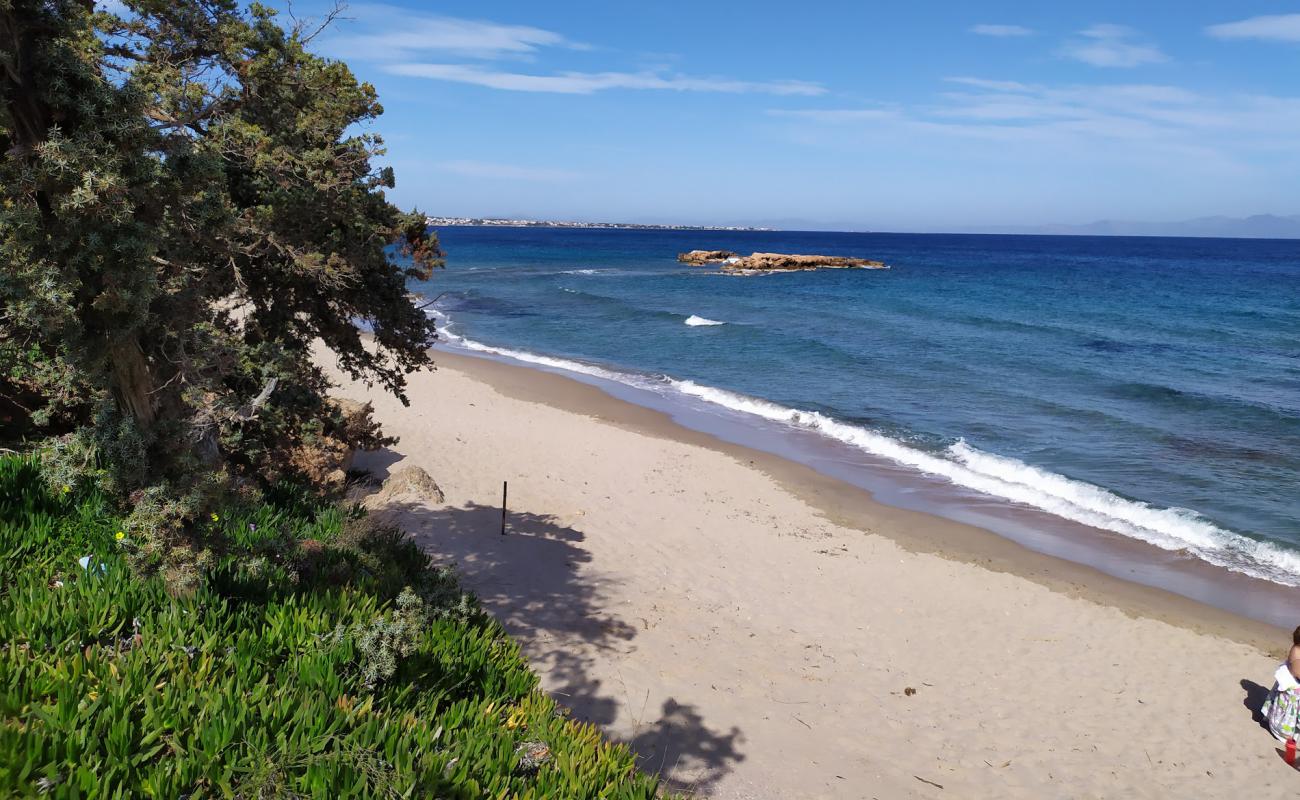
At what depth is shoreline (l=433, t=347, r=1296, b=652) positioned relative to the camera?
1070 cm

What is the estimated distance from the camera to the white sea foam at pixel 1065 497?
42.0ft

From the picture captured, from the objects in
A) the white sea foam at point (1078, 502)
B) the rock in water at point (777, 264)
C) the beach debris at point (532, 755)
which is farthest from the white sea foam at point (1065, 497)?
the rock in water at point (777, 264)

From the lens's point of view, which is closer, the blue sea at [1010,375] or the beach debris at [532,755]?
the beach debris at [532,755]

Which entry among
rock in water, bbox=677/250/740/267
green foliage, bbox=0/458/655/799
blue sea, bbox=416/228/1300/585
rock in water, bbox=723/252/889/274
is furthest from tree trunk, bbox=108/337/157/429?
rock in water, bbox=677/250/740/267

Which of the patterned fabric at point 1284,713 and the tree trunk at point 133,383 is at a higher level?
the tree trunk at point 133,383

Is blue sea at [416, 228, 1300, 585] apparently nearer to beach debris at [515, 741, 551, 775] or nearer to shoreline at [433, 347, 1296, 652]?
shoreline at [433, 347, 1296, 652]

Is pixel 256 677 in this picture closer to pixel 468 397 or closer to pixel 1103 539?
pixel 1103 539

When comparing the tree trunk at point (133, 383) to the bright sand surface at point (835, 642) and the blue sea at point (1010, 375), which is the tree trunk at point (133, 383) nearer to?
the bright sand surface at point (835, 642)

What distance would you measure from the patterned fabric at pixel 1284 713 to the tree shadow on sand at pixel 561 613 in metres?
5.46

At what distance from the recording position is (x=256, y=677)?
13.9ft

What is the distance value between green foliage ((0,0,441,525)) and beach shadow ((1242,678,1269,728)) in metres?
9.44

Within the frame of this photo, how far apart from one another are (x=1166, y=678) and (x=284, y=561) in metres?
9.21

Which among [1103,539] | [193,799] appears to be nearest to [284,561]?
[193,799]

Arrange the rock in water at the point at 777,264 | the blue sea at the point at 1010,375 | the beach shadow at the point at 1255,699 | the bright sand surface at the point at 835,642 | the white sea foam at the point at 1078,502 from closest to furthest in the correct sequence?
the bright sand surface at the point at 835,642
the beach shadow at the point at 1255,699
the white sea foam at the point at 1078,502
the blue sea at the point at 1010,375
the rock in water at the point at 777,264
